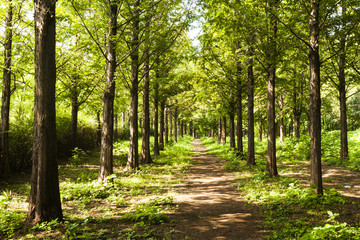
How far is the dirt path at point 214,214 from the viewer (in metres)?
4.48

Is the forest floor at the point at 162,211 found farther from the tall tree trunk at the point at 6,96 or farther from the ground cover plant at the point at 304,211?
the tall tree trunk at the point at 6,96

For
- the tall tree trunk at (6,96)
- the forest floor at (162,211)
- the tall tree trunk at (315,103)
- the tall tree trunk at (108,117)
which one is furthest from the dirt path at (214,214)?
the tall tree trunk at (6,96)

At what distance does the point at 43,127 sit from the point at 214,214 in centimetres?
452

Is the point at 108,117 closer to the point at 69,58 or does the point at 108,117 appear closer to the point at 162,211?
the point at 162,211

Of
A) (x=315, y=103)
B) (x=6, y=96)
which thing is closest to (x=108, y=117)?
(x=6, y=96)

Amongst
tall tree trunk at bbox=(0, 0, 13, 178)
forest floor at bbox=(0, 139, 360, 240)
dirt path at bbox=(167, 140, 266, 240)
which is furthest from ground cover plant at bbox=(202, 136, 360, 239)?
tall tree trunk at bbox=(0, 0, 13, 178)

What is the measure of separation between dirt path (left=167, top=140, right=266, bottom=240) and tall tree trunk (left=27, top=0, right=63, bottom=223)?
9.44 feet

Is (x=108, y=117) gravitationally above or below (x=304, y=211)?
above

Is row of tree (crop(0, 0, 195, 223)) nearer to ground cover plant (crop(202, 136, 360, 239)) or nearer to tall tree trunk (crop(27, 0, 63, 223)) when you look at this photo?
tall tree trunk (crop(27, 0, 63, 223))

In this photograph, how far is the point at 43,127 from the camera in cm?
471

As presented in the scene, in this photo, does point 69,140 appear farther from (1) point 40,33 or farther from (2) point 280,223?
Result: (2) point 280,223

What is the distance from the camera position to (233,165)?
13062 millimetres

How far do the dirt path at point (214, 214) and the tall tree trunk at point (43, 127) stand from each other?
9.44ft

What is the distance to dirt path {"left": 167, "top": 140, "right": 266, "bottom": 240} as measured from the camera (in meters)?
4.48
